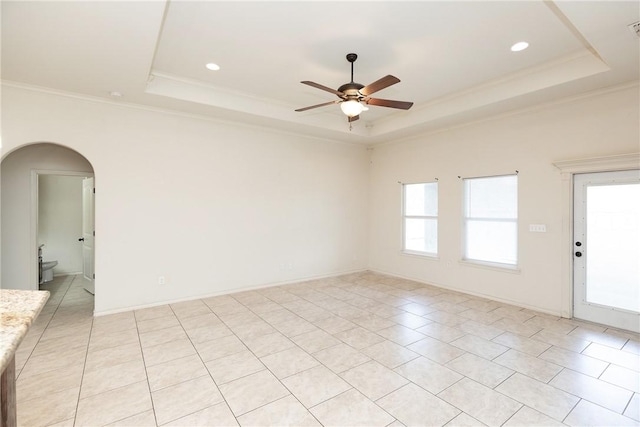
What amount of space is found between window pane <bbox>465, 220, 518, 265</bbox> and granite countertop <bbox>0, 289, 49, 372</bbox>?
5406 mm

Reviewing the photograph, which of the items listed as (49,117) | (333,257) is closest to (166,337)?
(49,117)

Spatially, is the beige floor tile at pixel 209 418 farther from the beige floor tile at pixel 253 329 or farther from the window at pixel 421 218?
the window at pixel 421 218

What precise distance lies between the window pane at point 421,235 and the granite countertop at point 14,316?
5585mm

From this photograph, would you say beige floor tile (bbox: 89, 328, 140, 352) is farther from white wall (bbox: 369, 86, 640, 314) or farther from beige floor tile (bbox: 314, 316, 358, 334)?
white wall (bbox: 369, 86, 640, 314)

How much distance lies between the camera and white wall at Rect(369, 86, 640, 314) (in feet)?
12.6

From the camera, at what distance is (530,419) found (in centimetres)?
215

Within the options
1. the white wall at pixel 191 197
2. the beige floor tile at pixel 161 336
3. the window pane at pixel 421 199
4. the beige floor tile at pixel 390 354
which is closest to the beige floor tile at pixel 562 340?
the beige floor tile at pixel 390 354

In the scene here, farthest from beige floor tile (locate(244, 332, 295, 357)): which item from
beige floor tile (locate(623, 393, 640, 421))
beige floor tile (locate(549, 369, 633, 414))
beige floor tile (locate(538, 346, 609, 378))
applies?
beige floor tile (locate(623, 393, 640, 421))

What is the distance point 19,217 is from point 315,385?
480cm

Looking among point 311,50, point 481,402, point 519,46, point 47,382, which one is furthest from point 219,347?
point 519,46

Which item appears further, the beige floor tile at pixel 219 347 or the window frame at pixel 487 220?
the window frame at pixel 487 220

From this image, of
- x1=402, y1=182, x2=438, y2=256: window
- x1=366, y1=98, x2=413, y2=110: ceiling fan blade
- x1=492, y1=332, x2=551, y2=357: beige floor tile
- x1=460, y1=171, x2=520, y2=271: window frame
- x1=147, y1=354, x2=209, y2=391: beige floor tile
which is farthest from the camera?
x1=402, y1=182, x2=438, y2=256: window

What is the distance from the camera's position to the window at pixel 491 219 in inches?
187

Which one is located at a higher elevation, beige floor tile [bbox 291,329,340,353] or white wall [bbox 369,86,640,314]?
white wall [bbox 369,86,640,314]
